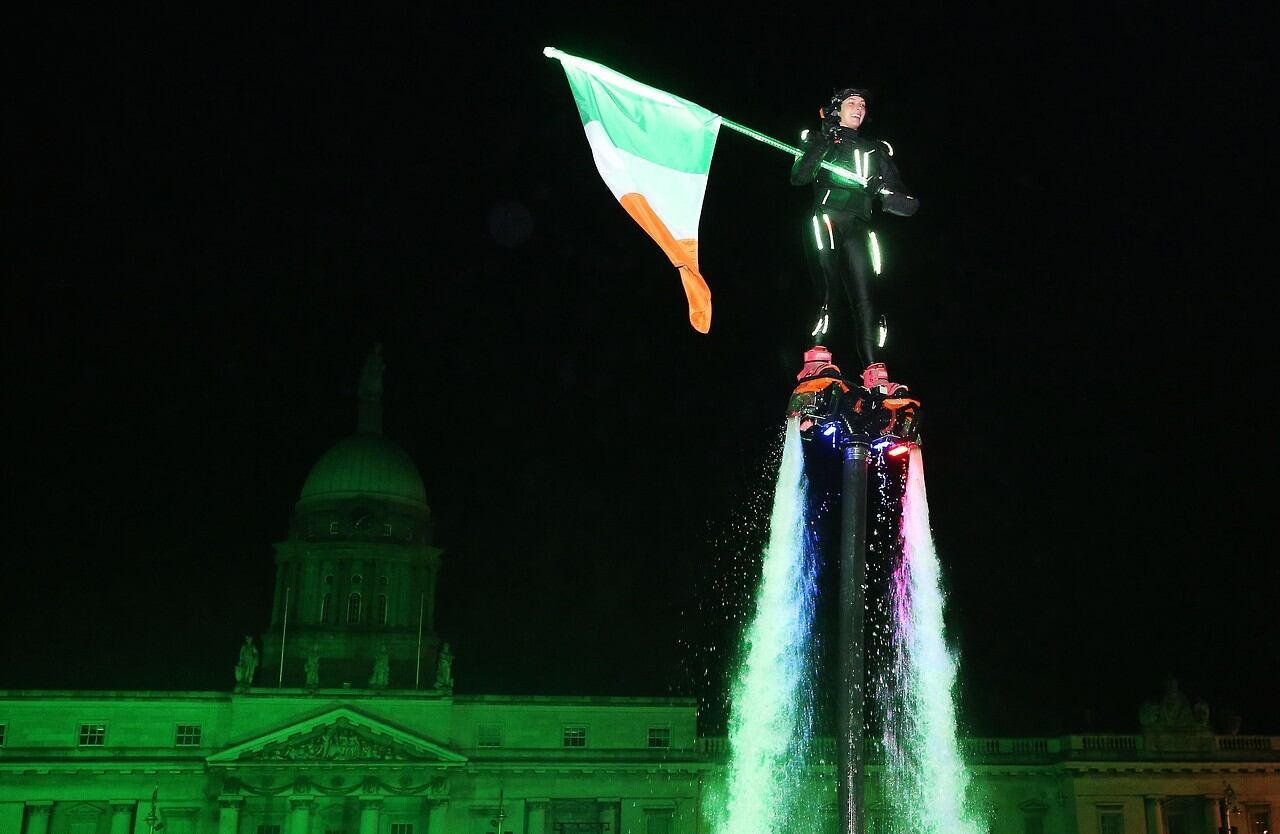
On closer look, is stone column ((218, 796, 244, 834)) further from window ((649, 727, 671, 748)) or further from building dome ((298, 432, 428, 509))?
window ((649, 727, 671, 748))

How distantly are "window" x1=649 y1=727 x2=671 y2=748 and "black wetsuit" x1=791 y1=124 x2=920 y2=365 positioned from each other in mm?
58665

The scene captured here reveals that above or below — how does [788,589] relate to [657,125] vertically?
below

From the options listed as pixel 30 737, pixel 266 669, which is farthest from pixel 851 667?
pixel 266 669

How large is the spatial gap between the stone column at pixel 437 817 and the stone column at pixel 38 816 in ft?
57.0

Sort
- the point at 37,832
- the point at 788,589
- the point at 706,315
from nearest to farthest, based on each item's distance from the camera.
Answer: the point at 706,315
the point at 788,589
the point at 37,832

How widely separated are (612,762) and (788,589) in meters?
56.2

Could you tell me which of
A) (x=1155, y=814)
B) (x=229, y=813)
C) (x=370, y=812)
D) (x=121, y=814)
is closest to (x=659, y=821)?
(x=370, y=812)

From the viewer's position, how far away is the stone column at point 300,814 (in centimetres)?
6250

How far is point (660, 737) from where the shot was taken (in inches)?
2670

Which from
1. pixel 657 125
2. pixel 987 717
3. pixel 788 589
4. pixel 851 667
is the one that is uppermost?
pixel 987 717

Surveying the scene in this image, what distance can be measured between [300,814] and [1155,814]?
140 ft

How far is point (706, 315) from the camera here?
36.9 feet

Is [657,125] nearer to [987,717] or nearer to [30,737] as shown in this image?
[30,737]

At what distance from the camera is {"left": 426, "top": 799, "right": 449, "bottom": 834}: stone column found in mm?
63688
